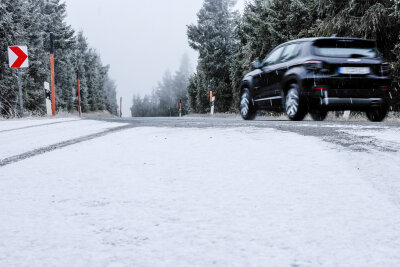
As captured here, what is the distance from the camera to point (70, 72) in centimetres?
5012

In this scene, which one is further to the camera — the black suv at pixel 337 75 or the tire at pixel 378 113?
the tire at pixel 378 113

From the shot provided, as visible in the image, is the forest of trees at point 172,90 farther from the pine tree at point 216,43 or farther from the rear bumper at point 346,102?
the rear bumper at point 346,102

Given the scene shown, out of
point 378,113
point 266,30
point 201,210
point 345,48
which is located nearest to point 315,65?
point 345,48

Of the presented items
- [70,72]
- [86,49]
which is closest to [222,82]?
[70,72]

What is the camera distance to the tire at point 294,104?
7.89 m

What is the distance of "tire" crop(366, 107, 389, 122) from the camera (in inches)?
323

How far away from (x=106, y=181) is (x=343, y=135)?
2.65 meters

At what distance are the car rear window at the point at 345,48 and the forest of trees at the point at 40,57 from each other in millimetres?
10113

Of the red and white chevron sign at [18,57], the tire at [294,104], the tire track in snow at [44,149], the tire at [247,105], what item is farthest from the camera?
the red and white chevron sign at [18,57]

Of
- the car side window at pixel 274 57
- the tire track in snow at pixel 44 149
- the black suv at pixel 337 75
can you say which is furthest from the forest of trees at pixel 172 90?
the tire track in snow at pixel 44 149

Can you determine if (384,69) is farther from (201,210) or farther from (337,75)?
(201,210)

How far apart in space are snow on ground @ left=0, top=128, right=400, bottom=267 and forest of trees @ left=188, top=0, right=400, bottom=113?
10.3 m

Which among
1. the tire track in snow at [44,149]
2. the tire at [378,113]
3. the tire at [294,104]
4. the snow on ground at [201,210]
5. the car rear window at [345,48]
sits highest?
the car rear window at [345,48]

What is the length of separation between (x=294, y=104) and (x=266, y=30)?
1371 cm
